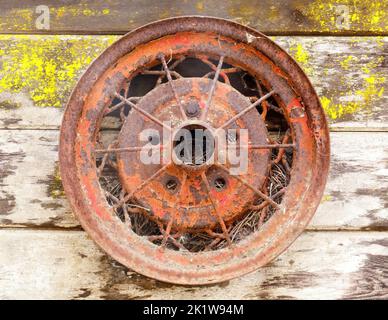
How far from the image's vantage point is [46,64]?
1.39m

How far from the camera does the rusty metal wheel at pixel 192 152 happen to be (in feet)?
3.95

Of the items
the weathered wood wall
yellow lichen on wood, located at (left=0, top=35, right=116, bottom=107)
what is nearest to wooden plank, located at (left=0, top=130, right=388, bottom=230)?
the weathered wood wall

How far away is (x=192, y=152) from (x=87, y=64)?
1.36 ft

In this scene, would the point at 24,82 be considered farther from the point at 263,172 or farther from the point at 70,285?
the point at 263,172

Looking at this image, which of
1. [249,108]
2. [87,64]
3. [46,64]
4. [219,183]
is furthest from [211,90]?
[46,64]

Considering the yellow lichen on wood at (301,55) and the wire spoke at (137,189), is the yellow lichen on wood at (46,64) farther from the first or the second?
the yellow lichen on wood at (301,55)

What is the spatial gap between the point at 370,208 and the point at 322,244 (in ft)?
0.58

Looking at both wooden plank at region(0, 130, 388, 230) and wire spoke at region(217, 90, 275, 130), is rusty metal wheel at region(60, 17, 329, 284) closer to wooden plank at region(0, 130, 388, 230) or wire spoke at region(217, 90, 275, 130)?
wire spoke at region(217, 90, 275, 130)

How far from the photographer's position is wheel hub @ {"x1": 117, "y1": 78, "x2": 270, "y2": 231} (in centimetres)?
126

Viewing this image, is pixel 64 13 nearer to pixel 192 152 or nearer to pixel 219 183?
pixel 192 152

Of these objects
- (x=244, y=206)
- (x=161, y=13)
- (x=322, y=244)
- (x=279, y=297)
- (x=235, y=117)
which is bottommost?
(x=279, y=297)

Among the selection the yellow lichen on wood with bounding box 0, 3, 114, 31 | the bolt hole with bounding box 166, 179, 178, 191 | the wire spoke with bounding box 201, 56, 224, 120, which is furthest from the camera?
the yellow lichen on wood with bounding box 0, 3, 114, 31

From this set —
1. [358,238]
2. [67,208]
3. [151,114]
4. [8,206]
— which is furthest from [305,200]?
[8,206]

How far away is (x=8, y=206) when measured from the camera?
1.37m
